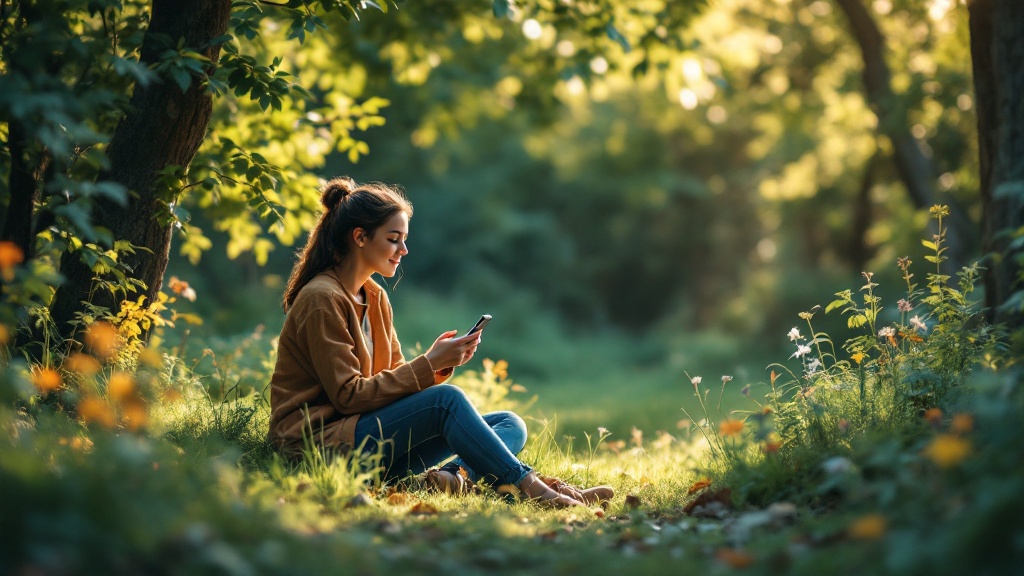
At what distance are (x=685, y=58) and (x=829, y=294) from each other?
441 inches

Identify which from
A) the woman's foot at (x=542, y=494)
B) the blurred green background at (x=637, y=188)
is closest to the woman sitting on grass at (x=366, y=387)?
the woman's foot at (x=542, y=494)

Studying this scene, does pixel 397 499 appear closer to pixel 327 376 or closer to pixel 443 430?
pixel 443 430

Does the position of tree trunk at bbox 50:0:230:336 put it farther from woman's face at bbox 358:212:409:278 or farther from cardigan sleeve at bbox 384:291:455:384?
cardigan sleeve at bbox 384:291:455:384

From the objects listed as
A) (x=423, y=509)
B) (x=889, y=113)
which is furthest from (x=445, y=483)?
(x=889, y=113)

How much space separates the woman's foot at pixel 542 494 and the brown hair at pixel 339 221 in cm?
132

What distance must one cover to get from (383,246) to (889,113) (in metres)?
7.01

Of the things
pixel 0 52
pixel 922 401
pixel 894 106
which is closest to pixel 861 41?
pixel 894 106

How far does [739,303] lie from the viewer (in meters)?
19.4

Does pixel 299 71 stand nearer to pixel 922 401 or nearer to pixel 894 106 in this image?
pixel 894 106

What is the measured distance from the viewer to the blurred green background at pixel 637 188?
855cm

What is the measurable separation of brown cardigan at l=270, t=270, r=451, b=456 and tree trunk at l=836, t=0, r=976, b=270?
7.04 m

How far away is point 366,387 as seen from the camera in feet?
12.2

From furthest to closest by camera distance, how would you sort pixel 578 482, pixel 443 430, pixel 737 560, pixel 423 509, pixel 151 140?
pixel 578 482, pixel 151 140, pixel 443 430, pixel 423 509, pixel 737 560

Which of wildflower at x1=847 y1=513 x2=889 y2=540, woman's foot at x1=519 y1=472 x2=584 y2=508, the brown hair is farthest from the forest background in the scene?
the brown hair
